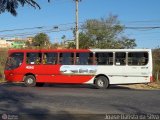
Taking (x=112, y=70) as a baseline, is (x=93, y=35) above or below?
above

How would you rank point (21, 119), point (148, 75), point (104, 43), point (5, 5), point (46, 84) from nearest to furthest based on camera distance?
1. point (5, 5)
2. point (21, 119)
3. point (148, 75)
4. point (46, 84)
5. point (104, 43)

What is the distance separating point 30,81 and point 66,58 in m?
2.86

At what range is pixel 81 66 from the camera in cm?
2606

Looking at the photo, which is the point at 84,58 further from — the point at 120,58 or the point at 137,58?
the point at 137,58

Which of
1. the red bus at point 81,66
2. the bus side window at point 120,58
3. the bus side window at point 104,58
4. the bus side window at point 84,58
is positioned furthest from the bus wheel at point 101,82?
the bus side window at point 120,58

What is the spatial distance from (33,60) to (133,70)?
6.65 metres

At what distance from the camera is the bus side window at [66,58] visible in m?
26.4

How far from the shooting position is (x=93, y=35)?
5744 centimetres

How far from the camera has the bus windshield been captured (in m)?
27.2

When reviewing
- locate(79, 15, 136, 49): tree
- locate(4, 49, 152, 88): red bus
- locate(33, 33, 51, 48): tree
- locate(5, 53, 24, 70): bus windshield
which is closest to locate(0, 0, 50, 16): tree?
locate(4, 49, 152, 88): red bus

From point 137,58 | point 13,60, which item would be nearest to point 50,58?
point 13,60

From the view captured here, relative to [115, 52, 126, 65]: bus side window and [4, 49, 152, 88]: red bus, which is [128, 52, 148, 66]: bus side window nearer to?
[4, 49, 152, 88]: red bus

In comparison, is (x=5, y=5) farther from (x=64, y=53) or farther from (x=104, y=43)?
(x=104, y=43)

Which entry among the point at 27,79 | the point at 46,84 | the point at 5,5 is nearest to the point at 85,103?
the point at 5,5
